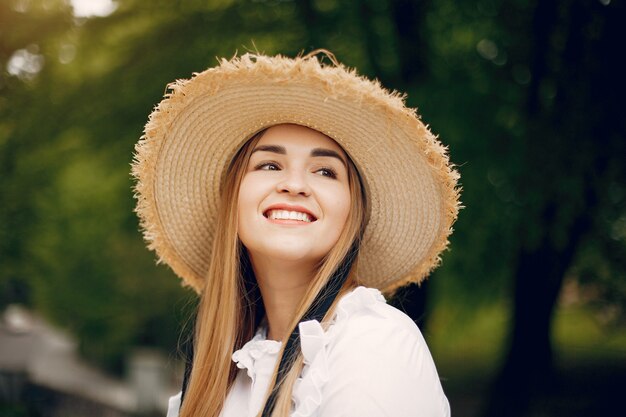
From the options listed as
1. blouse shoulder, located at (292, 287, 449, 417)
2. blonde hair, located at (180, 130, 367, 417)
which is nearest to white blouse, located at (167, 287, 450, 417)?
blouse shoulder, located at (292, 287, 449, 417)

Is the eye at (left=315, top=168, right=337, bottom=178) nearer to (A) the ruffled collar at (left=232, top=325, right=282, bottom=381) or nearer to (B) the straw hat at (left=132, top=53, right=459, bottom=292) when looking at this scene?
(B) the straw hat at (left=132, top=53, right=459, bottom=292)

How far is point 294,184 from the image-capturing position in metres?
2.03

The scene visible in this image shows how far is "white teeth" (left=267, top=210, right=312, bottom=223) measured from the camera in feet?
6.70

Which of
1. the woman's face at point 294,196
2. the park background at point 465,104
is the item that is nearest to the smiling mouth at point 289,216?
the woman's face at point 294,196

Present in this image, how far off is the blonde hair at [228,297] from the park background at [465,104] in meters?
2.50

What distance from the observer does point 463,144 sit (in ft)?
18.2

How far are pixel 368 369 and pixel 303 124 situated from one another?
0.78 meters

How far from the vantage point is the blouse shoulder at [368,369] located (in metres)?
1.63

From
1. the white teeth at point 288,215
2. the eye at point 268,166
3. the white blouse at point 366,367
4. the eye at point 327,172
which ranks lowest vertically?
the white blouse at point 366,367

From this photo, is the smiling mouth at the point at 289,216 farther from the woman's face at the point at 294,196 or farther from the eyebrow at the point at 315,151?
the eyebrow at the point at 315,151

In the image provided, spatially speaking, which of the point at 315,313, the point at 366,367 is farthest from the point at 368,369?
the point at 315,313

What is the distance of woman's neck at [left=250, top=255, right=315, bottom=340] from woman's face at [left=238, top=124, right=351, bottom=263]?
12cm

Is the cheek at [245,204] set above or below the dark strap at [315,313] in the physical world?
above

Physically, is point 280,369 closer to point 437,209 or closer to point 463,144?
point 437,209
